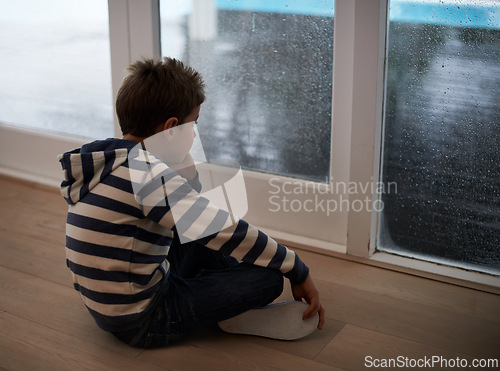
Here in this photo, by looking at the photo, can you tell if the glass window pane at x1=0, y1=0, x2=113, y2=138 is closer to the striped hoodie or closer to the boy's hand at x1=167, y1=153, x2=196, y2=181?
the boy's hand at x1=167, y1=153, x2=196, y2=181

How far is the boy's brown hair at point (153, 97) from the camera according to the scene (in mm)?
1248

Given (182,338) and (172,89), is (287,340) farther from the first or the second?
(172,89)

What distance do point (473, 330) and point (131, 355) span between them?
0.70 m

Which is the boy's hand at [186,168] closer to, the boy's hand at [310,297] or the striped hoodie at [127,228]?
the striped hoodie at [127,228]

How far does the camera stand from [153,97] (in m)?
1.25

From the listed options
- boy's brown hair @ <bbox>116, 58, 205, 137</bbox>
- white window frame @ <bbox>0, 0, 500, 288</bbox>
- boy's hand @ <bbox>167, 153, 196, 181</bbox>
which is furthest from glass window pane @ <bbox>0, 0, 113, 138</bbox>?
→ boy's brown hair @ <bbox>116, 58, 205, 137</bbox>

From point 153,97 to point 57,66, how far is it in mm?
1107

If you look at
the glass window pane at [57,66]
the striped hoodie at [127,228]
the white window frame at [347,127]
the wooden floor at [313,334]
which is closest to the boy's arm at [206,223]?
the striped hoodie at [127,228]

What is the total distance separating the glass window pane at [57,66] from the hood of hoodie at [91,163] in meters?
0.92

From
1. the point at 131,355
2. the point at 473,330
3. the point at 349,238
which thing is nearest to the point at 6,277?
the point at 131,355

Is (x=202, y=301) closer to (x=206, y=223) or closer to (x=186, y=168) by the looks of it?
(x=206, y=223)

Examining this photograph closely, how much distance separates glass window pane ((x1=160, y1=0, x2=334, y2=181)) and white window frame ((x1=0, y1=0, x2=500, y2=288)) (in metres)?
0.04

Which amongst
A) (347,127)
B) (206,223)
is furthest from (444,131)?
(206,223)

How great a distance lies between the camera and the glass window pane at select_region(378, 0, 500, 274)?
1.46 m
